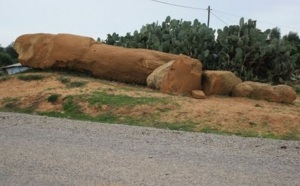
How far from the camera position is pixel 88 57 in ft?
54.6

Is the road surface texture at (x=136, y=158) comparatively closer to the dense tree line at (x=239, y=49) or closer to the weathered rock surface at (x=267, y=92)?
the weathered rock surface at (x=267, y=92)

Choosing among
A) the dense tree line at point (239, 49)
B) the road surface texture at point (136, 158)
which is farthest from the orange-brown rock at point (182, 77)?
the road surface texture at point (136, 158)

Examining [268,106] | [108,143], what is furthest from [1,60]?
[108,143]

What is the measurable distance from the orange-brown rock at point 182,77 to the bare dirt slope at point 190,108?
60 centimetres

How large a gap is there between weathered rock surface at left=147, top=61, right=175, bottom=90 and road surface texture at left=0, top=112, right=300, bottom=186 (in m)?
5.22

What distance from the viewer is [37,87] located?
1513 cm

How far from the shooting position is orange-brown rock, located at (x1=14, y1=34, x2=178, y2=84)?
1599 cm

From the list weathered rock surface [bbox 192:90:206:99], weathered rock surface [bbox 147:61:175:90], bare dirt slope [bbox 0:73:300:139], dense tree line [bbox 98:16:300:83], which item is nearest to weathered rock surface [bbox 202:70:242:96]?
bare dirt slope [bbox 0:73:300:139]

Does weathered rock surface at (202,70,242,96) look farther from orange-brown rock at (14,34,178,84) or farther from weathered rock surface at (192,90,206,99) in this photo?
orange-brown rock at (14,34,178,84)

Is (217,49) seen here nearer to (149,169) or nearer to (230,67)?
(230,67)

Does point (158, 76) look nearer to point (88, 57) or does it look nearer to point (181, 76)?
point (181, 76)

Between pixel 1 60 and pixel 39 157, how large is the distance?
4691 cm

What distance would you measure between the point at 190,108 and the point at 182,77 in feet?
8.15

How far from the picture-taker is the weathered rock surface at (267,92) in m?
14.1
